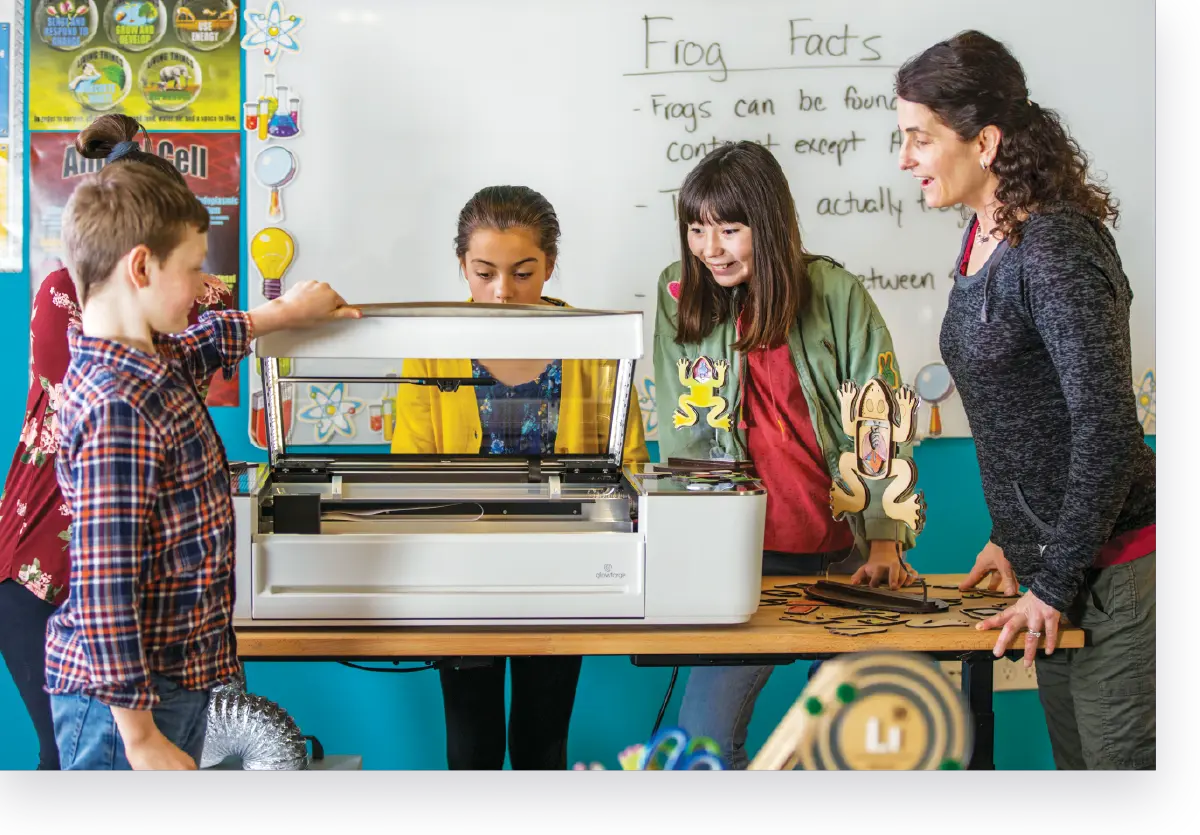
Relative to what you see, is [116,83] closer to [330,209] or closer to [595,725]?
[330,209]

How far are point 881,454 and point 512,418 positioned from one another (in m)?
0.57

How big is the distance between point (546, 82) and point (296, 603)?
4.74 ft

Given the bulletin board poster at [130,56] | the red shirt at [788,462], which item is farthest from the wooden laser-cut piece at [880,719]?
the bulletin board poster at [130,56]

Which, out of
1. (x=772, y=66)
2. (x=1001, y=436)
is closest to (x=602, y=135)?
(x=772, y=66)

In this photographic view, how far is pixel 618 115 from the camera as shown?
2.54m

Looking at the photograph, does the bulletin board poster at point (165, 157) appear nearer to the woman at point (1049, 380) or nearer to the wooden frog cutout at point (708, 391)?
the wooden frog cutout at point (708, 391)

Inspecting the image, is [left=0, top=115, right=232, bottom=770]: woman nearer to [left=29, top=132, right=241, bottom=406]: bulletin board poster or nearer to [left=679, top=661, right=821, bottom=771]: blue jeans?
[left=29, top=132, right=241, bottom=406]: bulletin board poster

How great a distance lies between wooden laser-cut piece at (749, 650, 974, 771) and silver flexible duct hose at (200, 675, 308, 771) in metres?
0.75

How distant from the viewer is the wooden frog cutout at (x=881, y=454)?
67.7 inches

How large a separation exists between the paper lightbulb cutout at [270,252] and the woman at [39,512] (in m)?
0.87

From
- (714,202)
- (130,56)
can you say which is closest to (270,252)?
(130,56)

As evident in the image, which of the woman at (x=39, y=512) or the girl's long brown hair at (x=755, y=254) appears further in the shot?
the girl's long brown hair at (x=755, y=254)

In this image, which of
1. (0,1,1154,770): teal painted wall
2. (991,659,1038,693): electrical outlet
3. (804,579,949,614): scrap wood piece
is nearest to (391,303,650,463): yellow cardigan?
(804,579,949,614): scrap wood piece

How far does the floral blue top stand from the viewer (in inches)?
68.7
